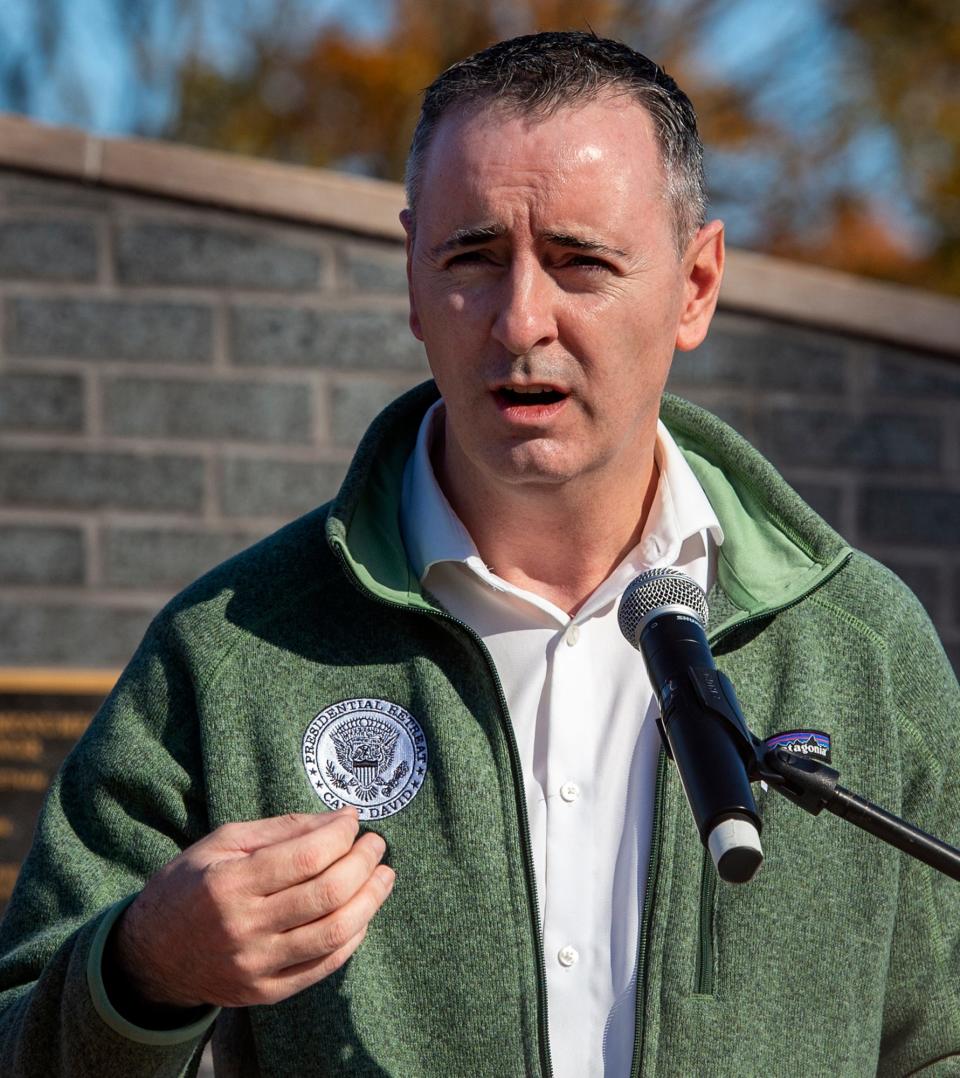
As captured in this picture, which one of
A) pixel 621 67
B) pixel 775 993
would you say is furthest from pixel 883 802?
pixel 621 67

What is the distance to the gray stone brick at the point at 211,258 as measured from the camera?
466cm

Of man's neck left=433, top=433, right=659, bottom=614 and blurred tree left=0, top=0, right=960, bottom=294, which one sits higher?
blurred tree left=0, top=0, right=960, bottom=294

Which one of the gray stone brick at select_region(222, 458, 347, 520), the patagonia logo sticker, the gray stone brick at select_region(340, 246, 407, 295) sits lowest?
the patagonia logo sticker

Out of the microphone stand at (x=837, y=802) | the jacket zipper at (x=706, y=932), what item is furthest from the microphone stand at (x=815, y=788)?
the jacket zipper at (x=706, y=932)

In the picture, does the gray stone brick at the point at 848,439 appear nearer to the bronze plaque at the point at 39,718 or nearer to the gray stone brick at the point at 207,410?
the gray stone brick at the point at 207,410

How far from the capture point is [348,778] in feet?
7.20

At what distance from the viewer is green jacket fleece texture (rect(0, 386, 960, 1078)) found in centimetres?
211

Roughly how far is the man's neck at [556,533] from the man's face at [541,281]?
9 cm

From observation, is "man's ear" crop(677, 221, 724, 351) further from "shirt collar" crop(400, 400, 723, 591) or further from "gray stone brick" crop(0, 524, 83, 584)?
"gray stone brick" crop(0, 524, 83, 584)

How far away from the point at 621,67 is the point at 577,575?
77 cm

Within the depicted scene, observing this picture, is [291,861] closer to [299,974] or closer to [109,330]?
[299,974]

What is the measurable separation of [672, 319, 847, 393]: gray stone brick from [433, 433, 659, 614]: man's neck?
2.36 metres

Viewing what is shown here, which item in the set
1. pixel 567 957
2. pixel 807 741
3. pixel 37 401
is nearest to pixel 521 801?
pixel 567 957

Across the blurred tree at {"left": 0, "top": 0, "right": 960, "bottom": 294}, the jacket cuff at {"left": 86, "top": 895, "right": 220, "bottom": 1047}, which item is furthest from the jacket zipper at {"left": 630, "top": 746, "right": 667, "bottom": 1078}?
the blurred tree at {"left": 0, "top": 0, "right": 960, "bottom": 294}
